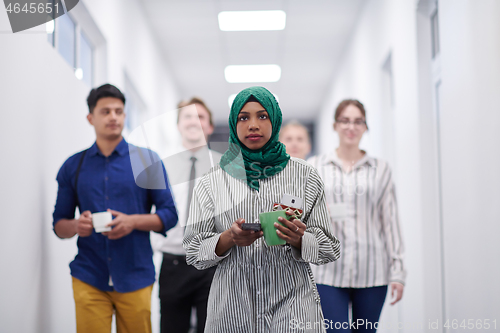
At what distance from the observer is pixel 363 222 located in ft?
8.18

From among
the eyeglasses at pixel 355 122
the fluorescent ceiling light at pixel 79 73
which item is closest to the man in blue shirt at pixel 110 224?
the eyeglasses at pixel 355 122

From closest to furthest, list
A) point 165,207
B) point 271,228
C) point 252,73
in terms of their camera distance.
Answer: point 271,228 < point 165,207 < point 252,73

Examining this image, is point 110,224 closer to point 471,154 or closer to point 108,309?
point 108,309

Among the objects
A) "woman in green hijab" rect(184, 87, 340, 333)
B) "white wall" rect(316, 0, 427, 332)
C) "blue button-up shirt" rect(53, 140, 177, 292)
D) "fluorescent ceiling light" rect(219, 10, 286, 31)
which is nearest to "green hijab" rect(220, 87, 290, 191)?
"woman in green hijab" rect(184, 87, 340, 333)

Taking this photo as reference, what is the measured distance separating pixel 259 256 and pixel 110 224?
0.90 m

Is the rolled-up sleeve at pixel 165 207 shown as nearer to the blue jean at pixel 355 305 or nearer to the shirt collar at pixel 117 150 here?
the shirt collar at pixel 117 150

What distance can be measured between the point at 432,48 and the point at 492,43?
153 cm

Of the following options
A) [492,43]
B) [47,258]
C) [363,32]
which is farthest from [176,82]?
[492,43]

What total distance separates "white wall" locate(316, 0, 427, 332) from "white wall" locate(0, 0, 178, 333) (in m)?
2.50

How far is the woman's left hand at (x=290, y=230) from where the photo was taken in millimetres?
1388

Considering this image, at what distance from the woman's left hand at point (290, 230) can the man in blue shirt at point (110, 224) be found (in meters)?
0.88

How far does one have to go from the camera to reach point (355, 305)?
2436mm

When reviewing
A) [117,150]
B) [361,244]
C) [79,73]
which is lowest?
[361,244]

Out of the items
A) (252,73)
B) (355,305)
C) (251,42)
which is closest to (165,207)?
(355,305)
